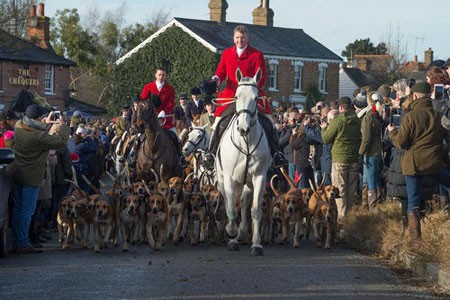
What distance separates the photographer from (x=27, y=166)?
15.0 metres

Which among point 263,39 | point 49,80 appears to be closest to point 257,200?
point 49,80

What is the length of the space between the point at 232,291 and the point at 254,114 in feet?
12.8

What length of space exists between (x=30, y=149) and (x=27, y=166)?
0.25 meters

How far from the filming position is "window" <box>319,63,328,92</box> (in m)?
67.2

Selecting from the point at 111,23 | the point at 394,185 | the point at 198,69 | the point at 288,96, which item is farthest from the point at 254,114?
the point at 111,23

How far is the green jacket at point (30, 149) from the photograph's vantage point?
48.8ft

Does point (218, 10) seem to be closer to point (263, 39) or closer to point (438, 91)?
point (263, 39)

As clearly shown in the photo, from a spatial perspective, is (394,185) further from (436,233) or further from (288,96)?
(288,96)

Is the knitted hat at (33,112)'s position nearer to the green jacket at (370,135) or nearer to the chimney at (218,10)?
the green jacket at (370,135)

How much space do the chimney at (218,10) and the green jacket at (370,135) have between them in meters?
47.2

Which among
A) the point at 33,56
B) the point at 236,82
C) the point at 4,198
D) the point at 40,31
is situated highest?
the point at 40,31

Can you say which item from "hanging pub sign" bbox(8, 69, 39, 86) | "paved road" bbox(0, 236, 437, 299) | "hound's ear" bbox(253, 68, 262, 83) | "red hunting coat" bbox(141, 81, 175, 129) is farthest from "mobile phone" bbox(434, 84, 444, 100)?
"hanging pub sign" bbox(8, 69, 39, 86)

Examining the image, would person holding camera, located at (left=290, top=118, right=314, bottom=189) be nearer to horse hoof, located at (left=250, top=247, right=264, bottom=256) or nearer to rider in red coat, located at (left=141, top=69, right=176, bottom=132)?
rider in red coat, located at (left=141, top=69, right=176, bottom=132)

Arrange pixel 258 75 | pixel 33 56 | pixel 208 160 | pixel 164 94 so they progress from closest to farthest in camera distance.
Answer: pixel 258 75 < pixel 208 160 < pixel 164 94 < pixel 33 56
